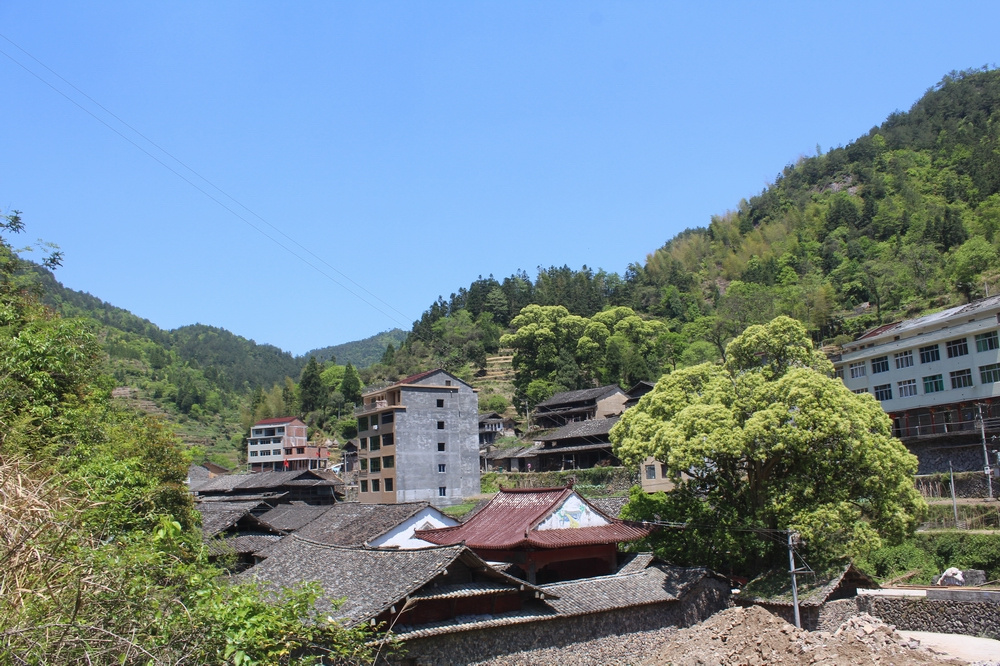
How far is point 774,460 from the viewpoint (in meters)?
19.7

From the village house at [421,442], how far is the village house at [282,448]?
24.3 metres

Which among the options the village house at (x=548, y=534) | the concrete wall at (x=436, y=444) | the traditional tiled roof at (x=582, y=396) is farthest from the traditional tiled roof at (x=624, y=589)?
the traditional tiled roof at (x=582, y=396)

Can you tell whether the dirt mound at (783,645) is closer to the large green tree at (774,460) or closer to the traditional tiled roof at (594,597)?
the traditional tiled roof at (594,597)

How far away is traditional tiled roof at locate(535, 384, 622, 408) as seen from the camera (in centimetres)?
5400

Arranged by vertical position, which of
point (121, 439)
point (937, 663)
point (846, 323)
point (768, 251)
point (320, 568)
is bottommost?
point (937, 663)

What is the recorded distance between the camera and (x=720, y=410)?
19.5m

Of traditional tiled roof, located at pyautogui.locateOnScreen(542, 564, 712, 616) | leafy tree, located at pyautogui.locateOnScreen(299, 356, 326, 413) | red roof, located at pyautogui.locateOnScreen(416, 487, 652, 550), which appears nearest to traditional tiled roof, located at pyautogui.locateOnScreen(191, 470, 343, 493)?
red roof, located at pyautogui.locateOnScreen(416, 487, 652, 550)

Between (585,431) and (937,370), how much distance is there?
21245 mm

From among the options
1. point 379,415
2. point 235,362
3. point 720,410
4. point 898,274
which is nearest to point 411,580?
point 720,410

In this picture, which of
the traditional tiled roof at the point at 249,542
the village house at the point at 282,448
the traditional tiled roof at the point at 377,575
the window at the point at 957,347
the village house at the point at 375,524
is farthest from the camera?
the village house at the point at 282,448

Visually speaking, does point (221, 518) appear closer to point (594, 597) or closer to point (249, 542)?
point (249, 542)

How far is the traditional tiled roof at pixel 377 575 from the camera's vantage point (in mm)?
13023

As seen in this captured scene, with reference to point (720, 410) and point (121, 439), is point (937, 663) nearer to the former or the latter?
point (720, 410)

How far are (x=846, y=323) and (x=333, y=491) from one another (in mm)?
43272
